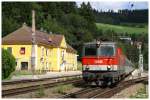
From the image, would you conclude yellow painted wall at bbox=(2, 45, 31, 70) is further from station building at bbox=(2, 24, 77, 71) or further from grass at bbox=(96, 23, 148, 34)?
grass at bbox=(96, 23, 148, 34)

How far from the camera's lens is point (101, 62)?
20547mm

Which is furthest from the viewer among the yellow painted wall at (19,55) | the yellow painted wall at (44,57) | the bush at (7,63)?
the yellow painted wall at (44,57)

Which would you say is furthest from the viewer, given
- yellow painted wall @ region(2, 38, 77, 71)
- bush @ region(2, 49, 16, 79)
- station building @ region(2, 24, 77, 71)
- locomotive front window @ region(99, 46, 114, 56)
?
yellow painted wall @ region(2, 38, 77, 71)

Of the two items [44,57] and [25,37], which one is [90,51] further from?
[25,37]

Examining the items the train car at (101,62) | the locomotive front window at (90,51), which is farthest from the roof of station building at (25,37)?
the train car at (101,62)

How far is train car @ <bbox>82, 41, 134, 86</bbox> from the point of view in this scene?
67.1ft

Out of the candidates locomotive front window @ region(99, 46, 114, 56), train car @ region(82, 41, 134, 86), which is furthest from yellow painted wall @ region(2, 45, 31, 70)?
locomotive front window @ region(99, 46, 114, 56)

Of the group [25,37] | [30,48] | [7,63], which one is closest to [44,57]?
[30,48]

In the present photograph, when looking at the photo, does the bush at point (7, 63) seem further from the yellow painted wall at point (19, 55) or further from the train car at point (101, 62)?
the train car at point (101, 62)

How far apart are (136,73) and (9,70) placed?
21.9 meters

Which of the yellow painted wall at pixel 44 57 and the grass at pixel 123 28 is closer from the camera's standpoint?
the grass at pixel 123 28

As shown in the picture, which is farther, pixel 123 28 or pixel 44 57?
pixel 44 57

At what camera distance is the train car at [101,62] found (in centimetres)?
2045

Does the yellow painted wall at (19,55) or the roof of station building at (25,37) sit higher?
the roof of station building at (25,37)
